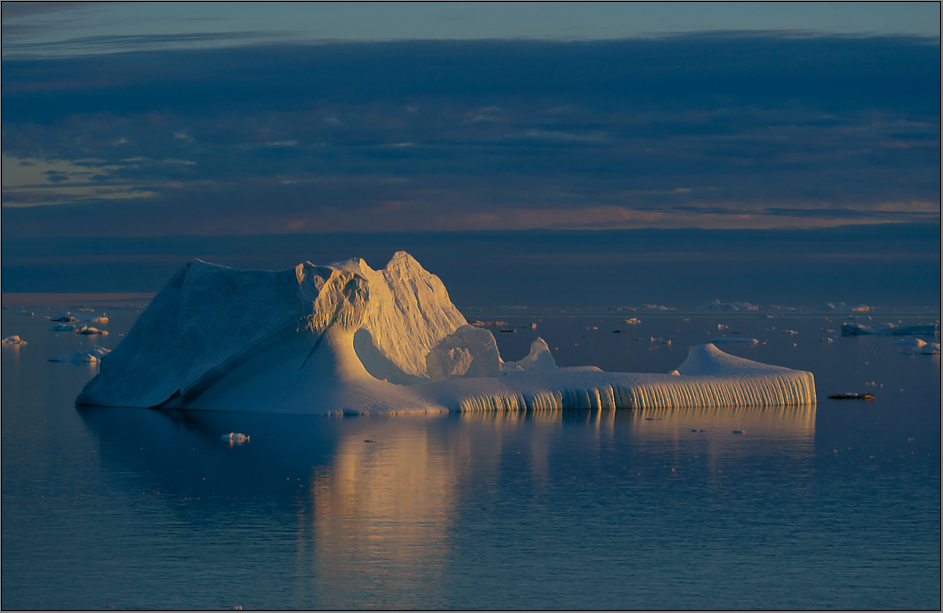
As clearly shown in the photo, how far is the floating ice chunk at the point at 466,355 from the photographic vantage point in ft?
110

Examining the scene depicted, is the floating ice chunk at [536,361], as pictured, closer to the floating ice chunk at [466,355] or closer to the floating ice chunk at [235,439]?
the floating ice chunk at [466,355]

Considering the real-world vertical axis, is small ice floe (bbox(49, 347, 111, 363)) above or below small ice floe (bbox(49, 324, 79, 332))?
above

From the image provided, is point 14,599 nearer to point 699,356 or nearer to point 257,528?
point 257,528

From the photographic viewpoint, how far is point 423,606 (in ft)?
40.2

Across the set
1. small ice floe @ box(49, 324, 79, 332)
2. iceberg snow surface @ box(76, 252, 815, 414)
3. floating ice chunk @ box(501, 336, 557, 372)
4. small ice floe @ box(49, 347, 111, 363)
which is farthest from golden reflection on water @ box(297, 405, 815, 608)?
small ice floe @ box(49, 324, 79, 332)

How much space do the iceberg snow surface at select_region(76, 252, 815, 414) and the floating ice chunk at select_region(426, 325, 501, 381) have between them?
0.23ft

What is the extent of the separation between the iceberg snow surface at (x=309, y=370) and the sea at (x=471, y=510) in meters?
0.72

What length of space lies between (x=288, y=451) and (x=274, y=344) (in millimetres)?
5920

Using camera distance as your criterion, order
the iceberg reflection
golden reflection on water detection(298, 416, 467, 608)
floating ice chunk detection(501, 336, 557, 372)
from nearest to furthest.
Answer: golden reflection on water detection(298, 416, 467, 608), the iceberg reflection, floating ice chunk detection(501, 336, 557, 372)

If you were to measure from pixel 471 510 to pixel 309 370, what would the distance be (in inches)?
492

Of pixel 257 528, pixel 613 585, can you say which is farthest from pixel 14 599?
pixel 613 585

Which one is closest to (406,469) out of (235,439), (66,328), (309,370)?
(235,439)

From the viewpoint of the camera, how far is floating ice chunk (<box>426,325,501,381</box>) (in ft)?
110

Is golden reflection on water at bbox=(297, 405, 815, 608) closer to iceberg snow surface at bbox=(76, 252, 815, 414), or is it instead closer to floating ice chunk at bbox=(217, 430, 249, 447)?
iceberg snow surface at bbox=(76, 252, 815, 414)
